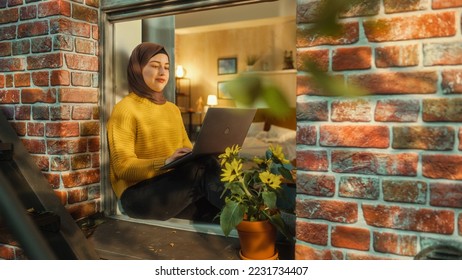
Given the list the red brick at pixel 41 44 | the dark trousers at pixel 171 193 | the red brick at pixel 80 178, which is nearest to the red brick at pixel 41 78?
the red brick at pixel 41 44

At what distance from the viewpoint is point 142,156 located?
6.20 feet

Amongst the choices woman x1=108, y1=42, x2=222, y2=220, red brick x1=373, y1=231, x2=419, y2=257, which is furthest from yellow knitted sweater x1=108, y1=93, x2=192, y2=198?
red brick x1=373, y1=231, x2=419, y2=257

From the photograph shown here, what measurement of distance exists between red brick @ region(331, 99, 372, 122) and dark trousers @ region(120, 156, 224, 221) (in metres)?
0.86

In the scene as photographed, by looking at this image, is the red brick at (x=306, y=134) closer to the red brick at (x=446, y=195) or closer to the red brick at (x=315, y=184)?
the red brick at (x=315, y=184)

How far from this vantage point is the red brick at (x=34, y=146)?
1.80m

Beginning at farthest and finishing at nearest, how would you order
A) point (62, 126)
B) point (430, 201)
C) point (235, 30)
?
point (235, 30), point (62, 126), point (430, 201)

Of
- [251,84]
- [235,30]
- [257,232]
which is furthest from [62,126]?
[235,30]

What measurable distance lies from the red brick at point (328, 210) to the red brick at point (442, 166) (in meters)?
0.23

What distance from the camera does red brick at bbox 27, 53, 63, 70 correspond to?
1.74 meters

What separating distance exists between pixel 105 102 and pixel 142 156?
342mm

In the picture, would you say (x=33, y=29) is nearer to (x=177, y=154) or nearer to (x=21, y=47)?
(x=21, y=47)
